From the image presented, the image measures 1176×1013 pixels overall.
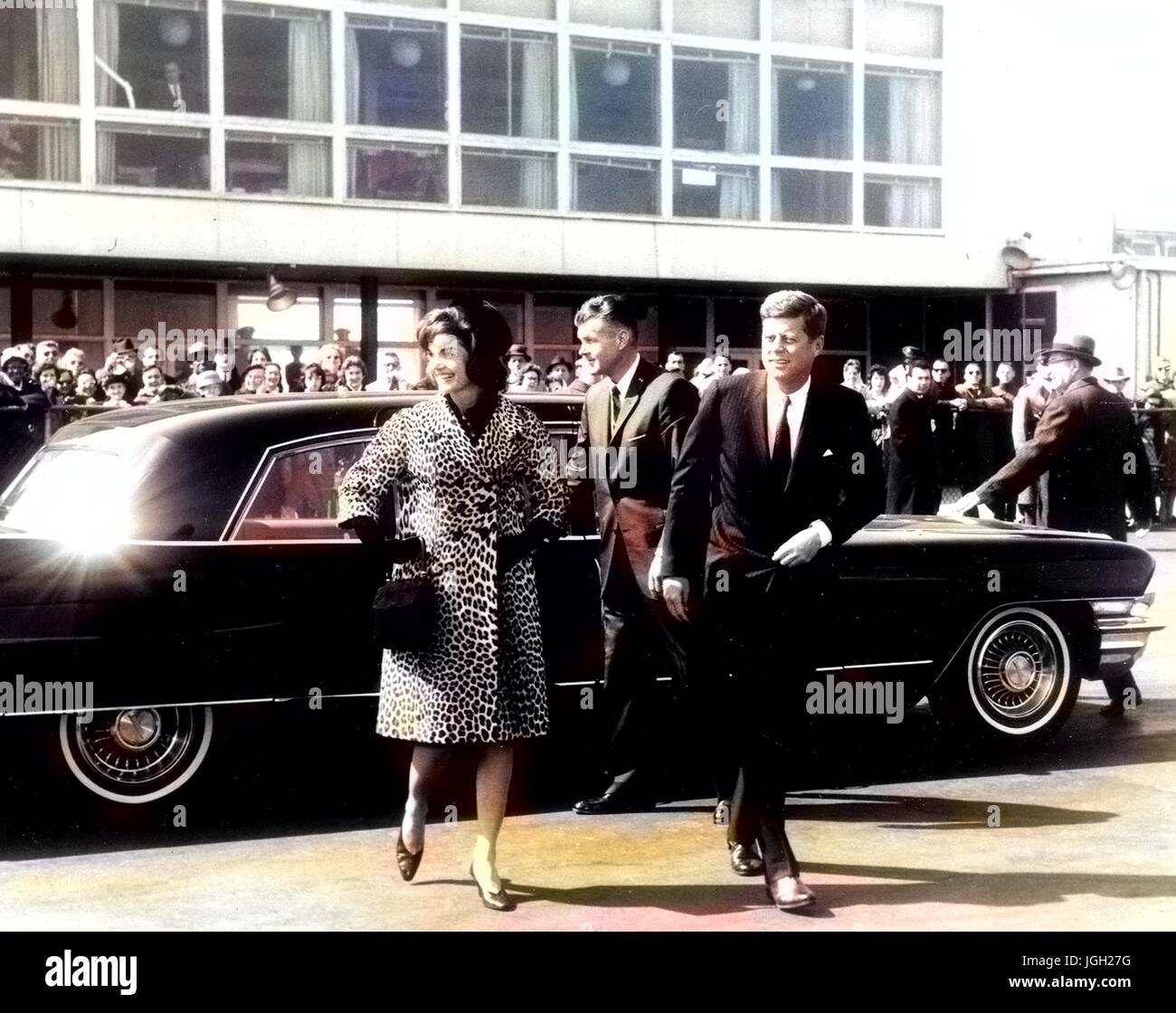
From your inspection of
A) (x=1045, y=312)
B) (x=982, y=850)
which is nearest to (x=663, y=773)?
(x=982, y=850)

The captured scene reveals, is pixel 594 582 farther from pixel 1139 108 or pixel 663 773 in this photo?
pixel 1139 108

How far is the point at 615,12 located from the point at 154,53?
5829 mm

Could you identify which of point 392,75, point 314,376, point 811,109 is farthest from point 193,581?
point 392,75

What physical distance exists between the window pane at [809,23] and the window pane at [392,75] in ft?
15.2

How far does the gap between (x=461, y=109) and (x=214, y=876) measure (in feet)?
52.3

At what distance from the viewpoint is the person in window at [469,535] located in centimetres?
546

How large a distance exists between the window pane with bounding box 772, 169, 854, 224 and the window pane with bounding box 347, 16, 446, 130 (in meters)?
4.27

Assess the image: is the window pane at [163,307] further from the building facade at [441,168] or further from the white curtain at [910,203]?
the white curtain at [910,203]

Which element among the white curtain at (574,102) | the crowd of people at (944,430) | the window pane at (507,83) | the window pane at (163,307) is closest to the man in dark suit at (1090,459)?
the crowd of people at (944,430)

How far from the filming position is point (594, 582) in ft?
22.4

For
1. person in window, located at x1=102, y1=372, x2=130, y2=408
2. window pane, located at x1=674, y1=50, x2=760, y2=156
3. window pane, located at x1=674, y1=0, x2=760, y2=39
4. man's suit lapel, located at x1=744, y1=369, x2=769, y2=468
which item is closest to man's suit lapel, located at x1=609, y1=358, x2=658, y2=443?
man's suit lapel, located at x1=744, y1=369, x2=769, y2=468

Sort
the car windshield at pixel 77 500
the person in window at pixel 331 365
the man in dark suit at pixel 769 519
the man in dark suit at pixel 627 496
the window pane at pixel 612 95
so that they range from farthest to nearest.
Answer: the window pane at pixel 612 95
the person in window at pixel 331 365
the man in dark suit at pixel 627 496
the car windshield at pixel 77 500
the man in dark suit at pixel 769 519

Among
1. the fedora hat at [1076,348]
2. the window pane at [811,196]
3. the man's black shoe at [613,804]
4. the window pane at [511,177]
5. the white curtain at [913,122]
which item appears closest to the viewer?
the man's black shoe at [613,804]

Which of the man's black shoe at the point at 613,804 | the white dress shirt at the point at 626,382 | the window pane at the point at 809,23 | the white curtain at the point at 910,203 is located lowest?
the man's black shoe at the point at 613,804
